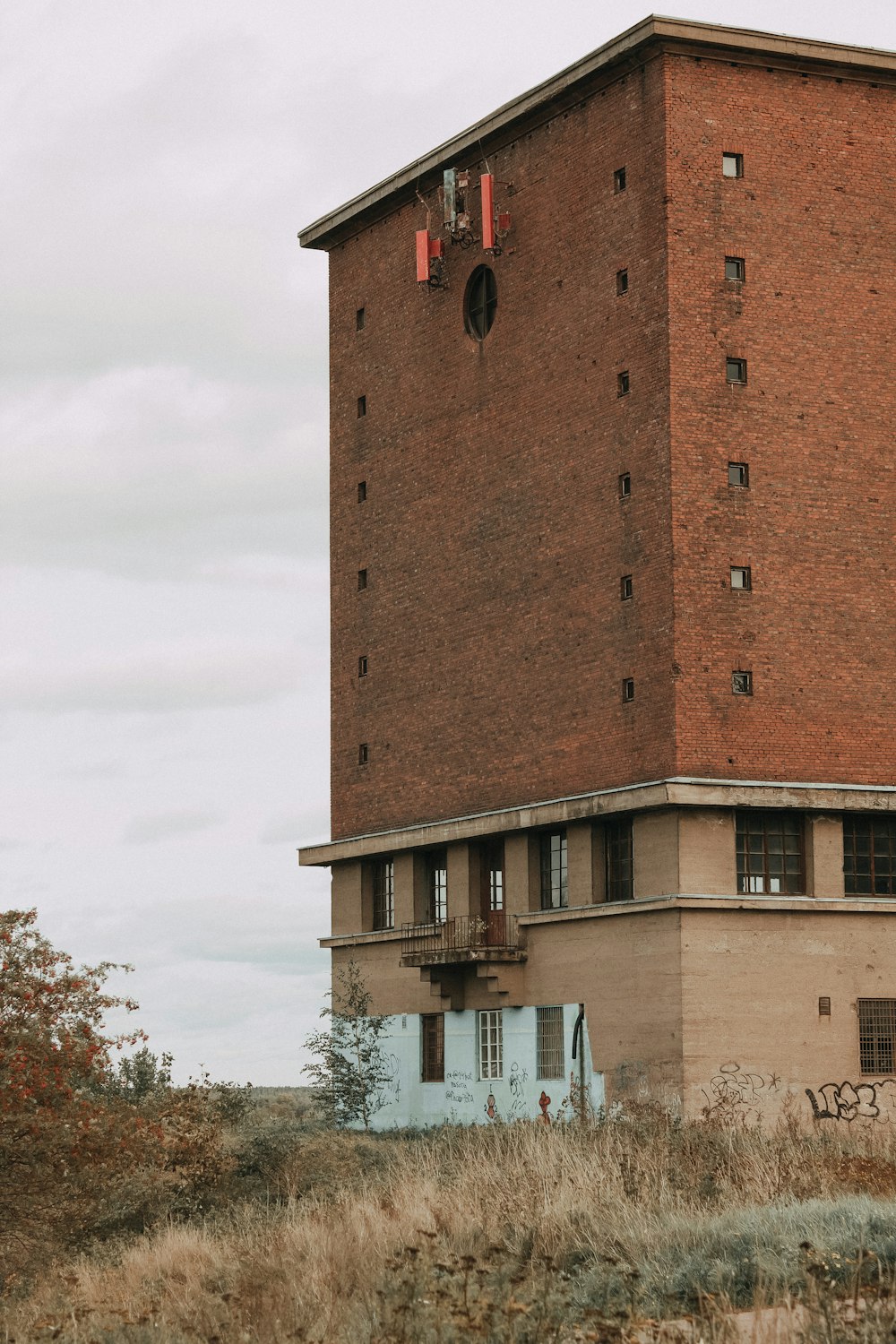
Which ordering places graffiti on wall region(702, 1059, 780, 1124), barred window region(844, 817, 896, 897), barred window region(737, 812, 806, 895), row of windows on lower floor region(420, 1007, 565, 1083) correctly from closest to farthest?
graffiti on wall region(702, 1059, 780, 1124) → barred window region(737, 812, 806, 895) → barred window region(844, 817, 896, 897) → row of windows on lower floor region(420, 1007, 565, 1083)

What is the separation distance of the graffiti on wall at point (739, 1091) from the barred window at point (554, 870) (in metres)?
6.35

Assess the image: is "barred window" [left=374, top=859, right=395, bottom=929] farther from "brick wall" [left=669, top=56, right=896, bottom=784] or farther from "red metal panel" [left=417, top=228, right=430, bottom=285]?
"red metal panel" [left=417, top=228, right=430, bottom=285]

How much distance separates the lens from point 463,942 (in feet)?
153

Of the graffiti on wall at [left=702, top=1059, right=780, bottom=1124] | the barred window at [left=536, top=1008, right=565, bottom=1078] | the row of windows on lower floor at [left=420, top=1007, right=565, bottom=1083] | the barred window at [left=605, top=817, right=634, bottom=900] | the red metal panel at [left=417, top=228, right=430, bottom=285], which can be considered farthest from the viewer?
the red metal panel at [left=417, top=228, right=430, bottom=285]

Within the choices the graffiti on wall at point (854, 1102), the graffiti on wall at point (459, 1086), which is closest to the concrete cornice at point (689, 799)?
the graffiti on wall at point (854, 1102)

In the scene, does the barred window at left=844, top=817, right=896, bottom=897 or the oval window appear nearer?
the barred window at left=844, top=817, right=896, bottom=897

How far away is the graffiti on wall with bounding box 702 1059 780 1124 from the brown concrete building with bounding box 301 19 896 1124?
0.07 m

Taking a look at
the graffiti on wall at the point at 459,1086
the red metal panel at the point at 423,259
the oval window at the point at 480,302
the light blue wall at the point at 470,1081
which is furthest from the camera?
the red metal panel at the point at 423,259

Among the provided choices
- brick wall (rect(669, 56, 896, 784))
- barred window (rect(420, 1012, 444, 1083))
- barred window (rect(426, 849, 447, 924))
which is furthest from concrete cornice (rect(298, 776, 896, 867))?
barred window (rect(420, 1012, 444, 1083))

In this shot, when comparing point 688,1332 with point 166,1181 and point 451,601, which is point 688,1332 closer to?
point 166,1181

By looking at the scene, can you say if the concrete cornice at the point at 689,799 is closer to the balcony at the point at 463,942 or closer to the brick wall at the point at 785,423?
the brick wall at the point at 785,423

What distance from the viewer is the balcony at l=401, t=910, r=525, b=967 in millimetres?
45250

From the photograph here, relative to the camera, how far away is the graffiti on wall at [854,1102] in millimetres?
40000

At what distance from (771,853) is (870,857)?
250 centimetres
